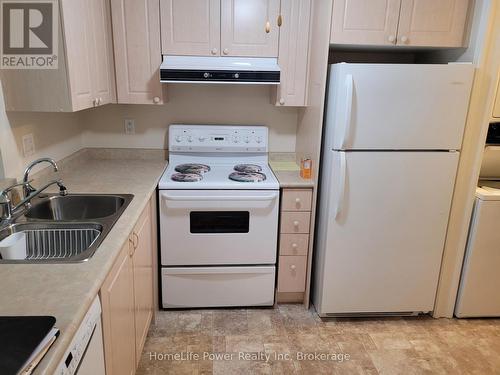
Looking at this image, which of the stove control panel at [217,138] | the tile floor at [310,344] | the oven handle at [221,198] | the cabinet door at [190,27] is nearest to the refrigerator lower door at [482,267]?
the tile floor at [310,344]

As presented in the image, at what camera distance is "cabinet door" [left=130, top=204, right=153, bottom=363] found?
1786mm

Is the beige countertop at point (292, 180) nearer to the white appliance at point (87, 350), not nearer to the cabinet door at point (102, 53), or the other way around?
the cabinet door at point (102, 53)

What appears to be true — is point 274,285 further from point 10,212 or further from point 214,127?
point 10,212

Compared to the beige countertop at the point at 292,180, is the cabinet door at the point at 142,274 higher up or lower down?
lower down

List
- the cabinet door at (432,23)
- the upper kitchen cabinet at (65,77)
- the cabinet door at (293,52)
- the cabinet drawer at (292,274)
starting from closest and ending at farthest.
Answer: the upper kitchen cabinet at (65,77) < the cabinet door at (432,23) < the cabinet door at (293,52) < the cabinet drawer at (292,274)

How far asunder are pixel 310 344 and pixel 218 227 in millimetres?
900

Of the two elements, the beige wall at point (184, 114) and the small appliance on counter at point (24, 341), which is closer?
the small appliance on counter at point (24, 341)

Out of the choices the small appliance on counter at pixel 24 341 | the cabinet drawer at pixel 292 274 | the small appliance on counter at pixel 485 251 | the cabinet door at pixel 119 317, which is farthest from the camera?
the cabinet drawer at pixel 292 274

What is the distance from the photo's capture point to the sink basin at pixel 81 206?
1910 millimetres

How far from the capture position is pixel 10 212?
1584 millimetres

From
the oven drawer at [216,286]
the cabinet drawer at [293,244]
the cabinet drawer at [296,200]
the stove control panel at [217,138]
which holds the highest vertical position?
the stove control panel at [217,138]

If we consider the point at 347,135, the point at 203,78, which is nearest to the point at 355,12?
the point at 347,135

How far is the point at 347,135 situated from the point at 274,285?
1126mm

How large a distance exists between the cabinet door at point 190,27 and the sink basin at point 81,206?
3.38ft
